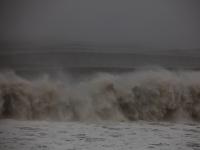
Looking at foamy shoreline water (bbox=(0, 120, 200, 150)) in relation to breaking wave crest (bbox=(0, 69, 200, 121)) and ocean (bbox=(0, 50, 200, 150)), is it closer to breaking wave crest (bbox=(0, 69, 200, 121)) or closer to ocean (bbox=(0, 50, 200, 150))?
ocean (bbox=(0, 50, 200, 150))

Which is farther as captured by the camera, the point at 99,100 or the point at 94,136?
the point at 99,100

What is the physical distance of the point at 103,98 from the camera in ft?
18.4

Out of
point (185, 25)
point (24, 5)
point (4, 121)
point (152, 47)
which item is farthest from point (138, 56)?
point (4, 121)

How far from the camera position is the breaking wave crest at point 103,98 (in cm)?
535

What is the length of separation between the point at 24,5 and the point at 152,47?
197 cm

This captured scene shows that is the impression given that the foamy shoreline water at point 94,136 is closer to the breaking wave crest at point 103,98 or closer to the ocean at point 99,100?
the ocean at point 99,100

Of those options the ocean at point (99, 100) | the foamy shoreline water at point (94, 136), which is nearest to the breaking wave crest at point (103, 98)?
the ocean at point (99, 100)

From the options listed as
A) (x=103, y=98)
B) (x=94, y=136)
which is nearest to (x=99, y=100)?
(x=103, y=98)

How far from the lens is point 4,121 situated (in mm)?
4984

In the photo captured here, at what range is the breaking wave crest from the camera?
535cm

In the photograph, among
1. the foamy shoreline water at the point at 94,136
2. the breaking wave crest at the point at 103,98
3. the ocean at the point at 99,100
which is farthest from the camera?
the breaking wave crest at the point at 103,98

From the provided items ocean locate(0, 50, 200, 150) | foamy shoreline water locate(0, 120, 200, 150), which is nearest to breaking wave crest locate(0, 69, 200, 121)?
ocean locate(0, 50, 200, 150)

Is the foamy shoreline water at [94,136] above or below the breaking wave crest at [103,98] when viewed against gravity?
below

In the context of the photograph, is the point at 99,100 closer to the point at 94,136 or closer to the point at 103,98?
the point at 103,98
